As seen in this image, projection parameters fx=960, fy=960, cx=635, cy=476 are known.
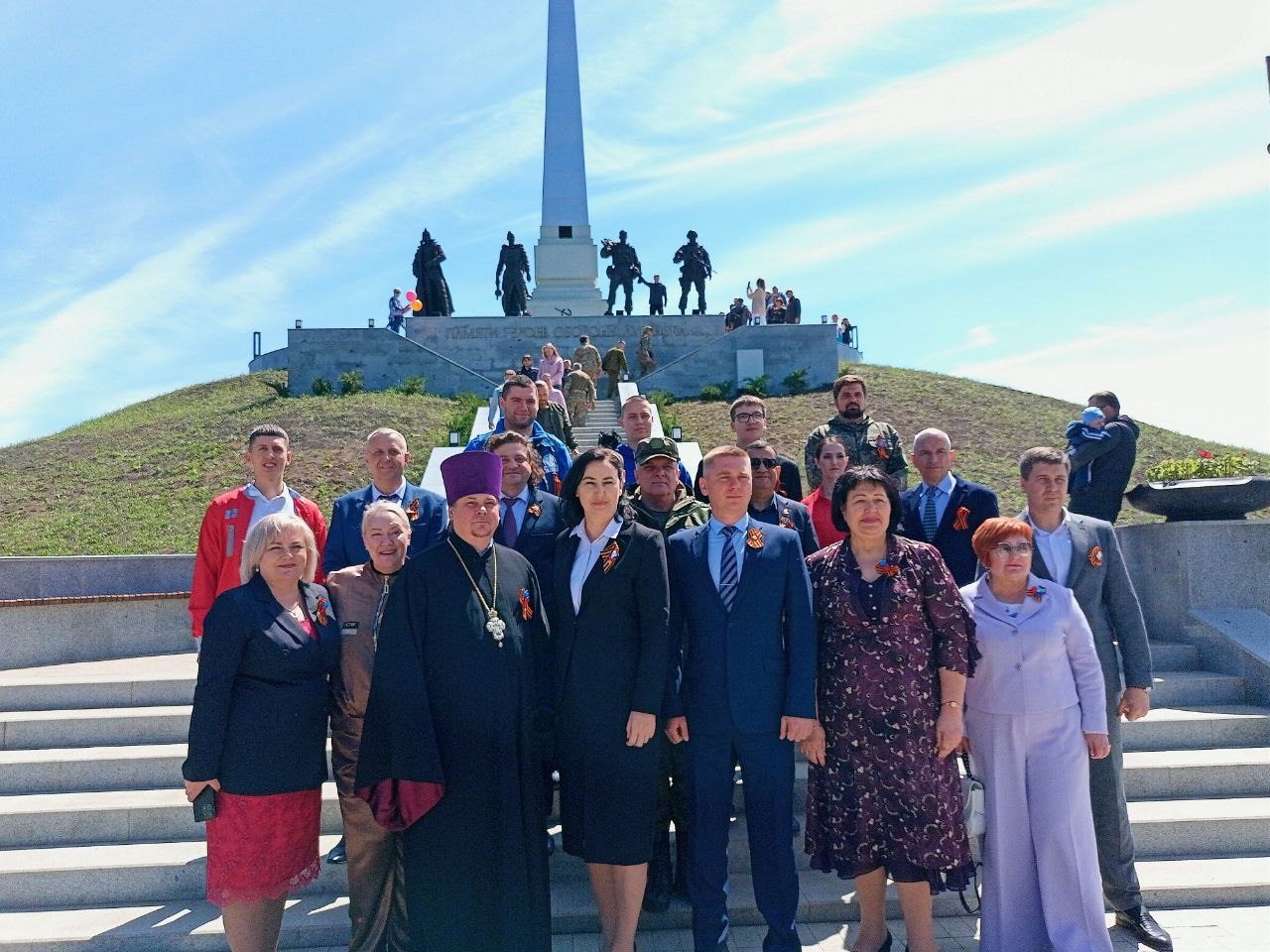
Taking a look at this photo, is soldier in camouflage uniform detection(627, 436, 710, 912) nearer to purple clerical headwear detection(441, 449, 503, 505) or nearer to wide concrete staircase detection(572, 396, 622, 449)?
purple clerical headwear detection(441, 449, 503, 505)

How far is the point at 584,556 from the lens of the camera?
3.85m

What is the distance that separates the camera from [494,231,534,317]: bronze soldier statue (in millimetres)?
27375

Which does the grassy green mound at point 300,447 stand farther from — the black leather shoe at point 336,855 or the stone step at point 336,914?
the black leather shoe at point 336,855

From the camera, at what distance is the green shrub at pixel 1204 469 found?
6883mm

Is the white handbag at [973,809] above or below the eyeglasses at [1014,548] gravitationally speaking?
below

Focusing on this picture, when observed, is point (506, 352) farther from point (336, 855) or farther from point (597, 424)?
point (336, 855)

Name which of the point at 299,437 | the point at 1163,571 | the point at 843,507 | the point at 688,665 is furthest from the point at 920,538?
the point at 299,437

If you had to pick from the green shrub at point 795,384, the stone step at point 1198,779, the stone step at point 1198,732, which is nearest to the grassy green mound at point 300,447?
→ the green shrub at point 795,384

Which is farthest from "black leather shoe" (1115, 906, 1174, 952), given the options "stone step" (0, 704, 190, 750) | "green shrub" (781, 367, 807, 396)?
"green shrub" (781, 367, 807, 396)

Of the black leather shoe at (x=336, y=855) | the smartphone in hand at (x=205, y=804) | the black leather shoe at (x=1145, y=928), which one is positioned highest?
the smartphone in hand at (x=205, y=804)

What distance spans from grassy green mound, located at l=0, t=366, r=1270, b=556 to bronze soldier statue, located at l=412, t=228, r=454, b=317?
4.87 m

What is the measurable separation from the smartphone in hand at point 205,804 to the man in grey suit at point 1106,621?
11.4ft

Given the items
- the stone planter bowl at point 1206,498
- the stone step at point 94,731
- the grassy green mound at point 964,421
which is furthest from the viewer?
the grassy green mound at point 964,421

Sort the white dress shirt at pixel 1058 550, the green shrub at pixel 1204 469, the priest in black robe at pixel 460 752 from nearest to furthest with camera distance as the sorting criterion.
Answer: the priest in black robe at pixel 460 752 < the white dress shirt at pixel 1058 550 < the green shrub at pixel 1204 469
